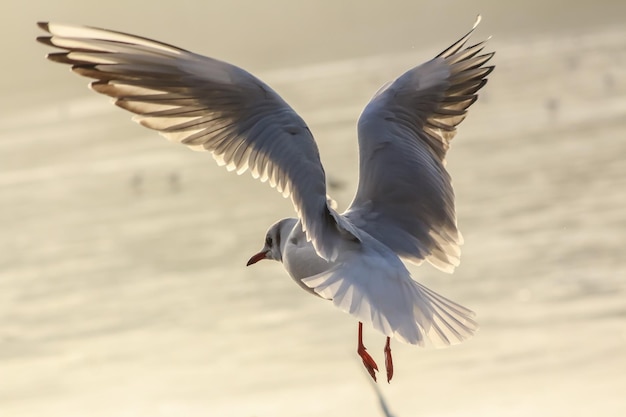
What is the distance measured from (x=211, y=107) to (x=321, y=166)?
1.46 feet

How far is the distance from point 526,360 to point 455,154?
5.58 metres

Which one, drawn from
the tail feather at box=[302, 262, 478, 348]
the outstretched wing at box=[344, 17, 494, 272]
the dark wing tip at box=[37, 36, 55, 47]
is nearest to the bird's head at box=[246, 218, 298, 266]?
the outstretched wing at box=[344, 17, 494, 272]

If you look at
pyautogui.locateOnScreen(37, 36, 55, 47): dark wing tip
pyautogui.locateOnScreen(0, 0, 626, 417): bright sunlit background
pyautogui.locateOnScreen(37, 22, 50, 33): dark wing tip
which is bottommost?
pyautogui.locateOnScreen(0, 0, 626, 417): bright sunlit background

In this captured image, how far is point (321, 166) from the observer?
4355mm

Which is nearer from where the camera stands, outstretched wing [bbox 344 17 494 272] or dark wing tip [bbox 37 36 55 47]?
dark wing tip [bbox 37 36 55 47]

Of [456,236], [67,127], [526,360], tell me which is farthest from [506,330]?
[67,127]

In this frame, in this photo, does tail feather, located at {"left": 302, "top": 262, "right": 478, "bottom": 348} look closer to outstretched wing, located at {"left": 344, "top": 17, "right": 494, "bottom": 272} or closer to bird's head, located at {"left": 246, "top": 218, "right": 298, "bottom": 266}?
outstretched wing, located at {"left": 344, "top": 17, "right": 494, "bottom": 272}

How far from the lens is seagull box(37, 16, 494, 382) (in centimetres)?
406

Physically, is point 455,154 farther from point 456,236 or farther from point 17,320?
point 456,236

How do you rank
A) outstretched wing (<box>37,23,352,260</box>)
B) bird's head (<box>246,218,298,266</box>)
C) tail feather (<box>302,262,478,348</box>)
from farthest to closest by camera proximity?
bird's head (<box>246,218,298,266</box>), outstretched wing (<box>37,23,352,260</box>), tail feather (<box>302,262,478,348</box>)

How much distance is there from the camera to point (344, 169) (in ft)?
35.0

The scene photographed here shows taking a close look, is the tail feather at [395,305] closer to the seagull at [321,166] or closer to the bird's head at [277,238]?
the seagull at [321,166]

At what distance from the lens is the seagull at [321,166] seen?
Result: 4062 millimetres

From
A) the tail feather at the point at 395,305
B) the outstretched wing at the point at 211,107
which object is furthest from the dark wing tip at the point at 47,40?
the tail feather at the point at 395,305
